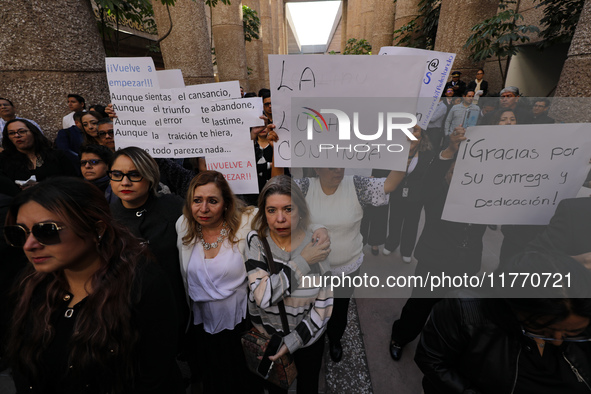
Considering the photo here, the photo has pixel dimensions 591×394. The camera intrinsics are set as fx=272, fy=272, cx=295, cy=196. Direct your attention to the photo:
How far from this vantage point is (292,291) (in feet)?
4.76

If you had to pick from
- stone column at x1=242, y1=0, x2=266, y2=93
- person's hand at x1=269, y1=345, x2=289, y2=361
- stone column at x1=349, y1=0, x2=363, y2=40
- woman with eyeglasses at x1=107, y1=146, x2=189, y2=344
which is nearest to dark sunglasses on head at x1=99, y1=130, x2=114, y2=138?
woman with eyeglasses at x1=107, y1=146, x2=189, y2=344

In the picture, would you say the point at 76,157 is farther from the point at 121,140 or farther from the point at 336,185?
the point at 336,185

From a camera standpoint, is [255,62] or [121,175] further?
[255,62]

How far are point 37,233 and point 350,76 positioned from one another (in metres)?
1.59

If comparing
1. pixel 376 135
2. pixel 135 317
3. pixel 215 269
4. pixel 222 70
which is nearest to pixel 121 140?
pixel 215 269

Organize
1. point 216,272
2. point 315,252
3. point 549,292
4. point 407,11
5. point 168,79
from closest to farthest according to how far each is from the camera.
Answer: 1. point 549,292
2. point 315,252
3. point 216,272
4. point 168,79
5. point 407,11

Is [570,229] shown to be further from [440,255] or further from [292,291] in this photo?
[292,291]

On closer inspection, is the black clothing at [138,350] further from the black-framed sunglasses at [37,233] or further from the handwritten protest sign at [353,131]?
the handwritten protest sign at [353,131]

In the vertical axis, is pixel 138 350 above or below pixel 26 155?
below

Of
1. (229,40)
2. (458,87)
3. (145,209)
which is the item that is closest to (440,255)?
(145,209)

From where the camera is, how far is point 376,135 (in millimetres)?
1534

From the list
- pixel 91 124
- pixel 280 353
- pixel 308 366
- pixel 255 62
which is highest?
pixel 255 62

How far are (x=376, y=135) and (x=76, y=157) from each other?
147 inches

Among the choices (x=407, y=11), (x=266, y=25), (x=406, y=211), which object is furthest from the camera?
(x=266, y=25)
